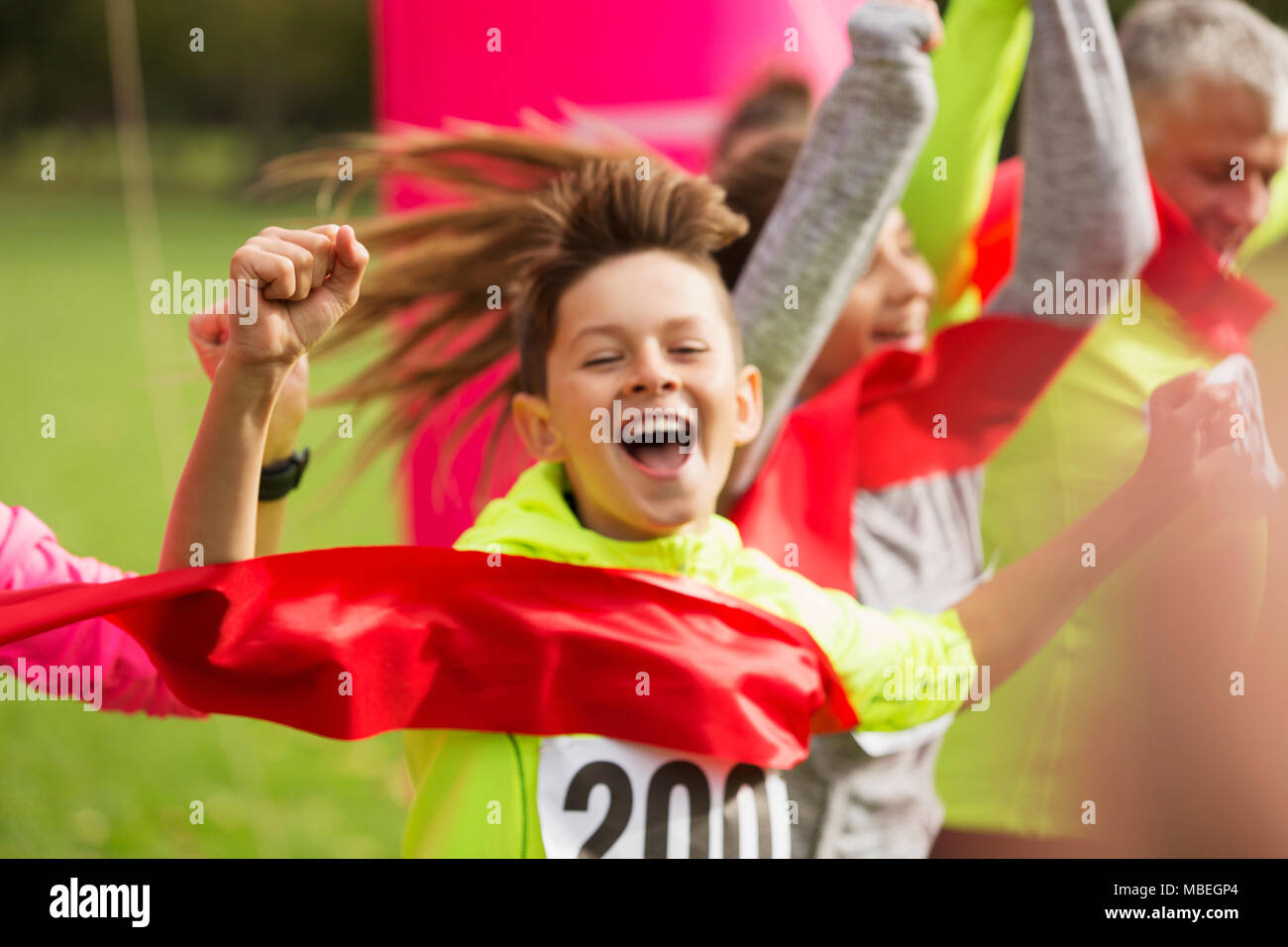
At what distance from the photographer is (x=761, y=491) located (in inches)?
→ 71.1

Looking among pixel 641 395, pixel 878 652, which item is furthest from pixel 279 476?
pixel 878 652

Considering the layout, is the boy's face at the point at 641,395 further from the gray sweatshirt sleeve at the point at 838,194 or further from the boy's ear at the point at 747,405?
the gray sweatshirt sleeve at the point at 838,194

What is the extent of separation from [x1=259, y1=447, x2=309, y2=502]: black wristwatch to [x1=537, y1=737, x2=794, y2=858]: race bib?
0.38m

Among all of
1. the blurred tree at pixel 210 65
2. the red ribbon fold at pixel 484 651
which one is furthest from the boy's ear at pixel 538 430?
the blurred tree at pixel 210 65

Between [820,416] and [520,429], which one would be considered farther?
[820,416]

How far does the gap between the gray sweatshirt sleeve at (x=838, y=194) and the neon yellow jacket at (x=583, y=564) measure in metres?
0.30

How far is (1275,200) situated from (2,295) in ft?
31.5

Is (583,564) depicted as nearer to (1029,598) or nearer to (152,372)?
(1029,598)

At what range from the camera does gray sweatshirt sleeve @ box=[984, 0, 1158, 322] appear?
1810 mm

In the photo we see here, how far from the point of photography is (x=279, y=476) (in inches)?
58.4

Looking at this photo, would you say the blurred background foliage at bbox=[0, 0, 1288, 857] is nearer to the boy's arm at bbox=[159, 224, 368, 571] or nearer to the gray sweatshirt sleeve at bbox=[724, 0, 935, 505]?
the boy's arm at bbox=[159, 224, 368, 571]
